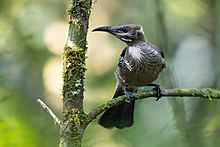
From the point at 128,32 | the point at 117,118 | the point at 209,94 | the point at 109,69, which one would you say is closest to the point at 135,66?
the point at 128,32

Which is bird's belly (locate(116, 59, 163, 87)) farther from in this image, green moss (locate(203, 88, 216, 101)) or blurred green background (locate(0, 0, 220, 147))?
green moss (locate(203, 88, 216, 101))

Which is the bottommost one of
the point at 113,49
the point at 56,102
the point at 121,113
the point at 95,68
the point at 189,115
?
the point at 189,115

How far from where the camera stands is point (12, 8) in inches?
180

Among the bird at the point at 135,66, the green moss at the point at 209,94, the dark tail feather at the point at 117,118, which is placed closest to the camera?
the green moss at the point at 209,94

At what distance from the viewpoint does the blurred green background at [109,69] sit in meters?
3.10

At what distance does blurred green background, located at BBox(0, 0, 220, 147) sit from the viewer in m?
3.10

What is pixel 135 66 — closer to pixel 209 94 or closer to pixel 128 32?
pixel 128 32

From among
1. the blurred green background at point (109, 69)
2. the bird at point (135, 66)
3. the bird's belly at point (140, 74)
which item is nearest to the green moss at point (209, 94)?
the blurred green background at point (109, 69)

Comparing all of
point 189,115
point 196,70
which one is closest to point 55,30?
point 196,70

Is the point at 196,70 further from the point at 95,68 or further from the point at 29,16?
the point at 29,16

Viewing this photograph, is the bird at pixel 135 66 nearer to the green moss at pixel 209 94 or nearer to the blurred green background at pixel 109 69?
the blurred green background at pixel 109 69

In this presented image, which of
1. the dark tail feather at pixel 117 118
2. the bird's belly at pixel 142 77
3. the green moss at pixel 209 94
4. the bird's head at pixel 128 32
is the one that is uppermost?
the bird's head at pixel 128 32

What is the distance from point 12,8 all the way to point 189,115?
1.91 m

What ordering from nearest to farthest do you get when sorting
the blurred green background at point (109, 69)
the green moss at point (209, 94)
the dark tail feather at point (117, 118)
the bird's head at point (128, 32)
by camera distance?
the green moss at point (209, 94) → the blurred green background at point (109, 69) → the bird's head at point (128, 32) → the dark tail feather at point (117, 118)
